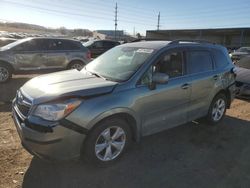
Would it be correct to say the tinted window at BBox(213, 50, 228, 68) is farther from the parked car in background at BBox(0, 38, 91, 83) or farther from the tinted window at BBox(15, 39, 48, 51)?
the tinted window at BBox(15, 39, 48, 51)

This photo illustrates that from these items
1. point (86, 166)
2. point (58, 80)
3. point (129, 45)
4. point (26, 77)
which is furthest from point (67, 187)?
point (26, 77)

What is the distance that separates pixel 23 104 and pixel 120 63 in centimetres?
173

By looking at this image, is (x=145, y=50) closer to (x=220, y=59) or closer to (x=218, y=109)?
(x=220, y=59)

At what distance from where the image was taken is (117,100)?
355 cm

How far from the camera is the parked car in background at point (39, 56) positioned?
9.58 m

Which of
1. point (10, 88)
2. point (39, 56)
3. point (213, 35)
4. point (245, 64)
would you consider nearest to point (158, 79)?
point (10, 88)

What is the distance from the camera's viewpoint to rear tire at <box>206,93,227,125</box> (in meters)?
5.50

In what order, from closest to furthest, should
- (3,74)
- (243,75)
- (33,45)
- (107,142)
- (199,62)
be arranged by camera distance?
(107,142)
(199,62)
(243,75)
(3,74)
(33,45)

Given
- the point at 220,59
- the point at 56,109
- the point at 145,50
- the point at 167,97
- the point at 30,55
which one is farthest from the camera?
the point at 30,55

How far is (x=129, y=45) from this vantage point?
4.97 m

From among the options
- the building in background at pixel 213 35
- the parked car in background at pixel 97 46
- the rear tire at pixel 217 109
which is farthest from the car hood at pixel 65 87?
the building in background at pixel 213 35

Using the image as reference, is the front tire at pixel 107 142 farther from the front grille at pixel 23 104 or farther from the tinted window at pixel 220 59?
the tinted window at pixel 220 59

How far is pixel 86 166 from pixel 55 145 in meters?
0.77

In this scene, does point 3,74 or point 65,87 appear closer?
point 65,87
